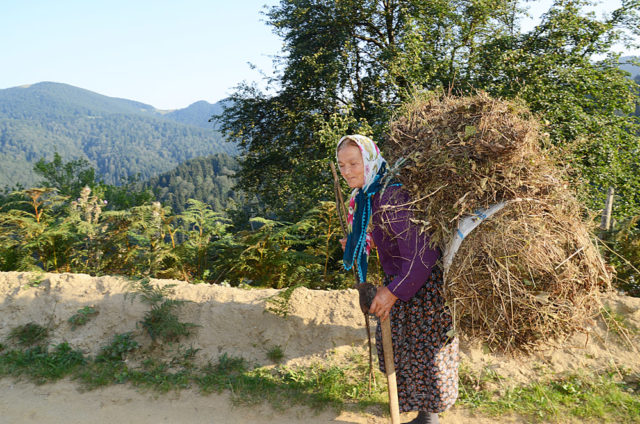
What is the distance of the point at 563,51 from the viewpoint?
900 cm

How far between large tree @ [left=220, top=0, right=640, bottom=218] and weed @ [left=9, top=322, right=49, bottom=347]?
15.7 ft

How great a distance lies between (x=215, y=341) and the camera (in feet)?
13.2

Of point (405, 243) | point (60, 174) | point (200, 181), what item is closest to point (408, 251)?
point (405, 243)

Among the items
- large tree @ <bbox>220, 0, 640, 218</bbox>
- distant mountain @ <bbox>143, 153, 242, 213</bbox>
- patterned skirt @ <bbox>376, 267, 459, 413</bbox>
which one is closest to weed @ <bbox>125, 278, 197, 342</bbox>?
patterned skirt @ <bbox>376, 267, 459, 413</bbox>

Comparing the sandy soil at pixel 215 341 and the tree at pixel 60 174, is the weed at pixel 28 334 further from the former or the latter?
the tree at pixel 60 174

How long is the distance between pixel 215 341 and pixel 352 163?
2.62 metres

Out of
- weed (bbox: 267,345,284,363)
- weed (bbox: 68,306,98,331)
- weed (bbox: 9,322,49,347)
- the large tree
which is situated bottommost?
weed (bbox: 267,345,284,363)

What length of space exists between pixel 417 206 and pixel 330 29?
33.7ft

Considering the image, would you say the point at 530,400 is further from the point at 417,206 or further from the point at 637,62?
the point at 637,62

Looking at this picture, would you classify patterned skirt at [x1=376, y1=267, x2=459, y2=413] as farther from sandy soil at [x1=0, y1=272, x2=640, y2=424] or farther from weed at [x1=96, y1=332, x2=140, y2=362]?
weed at [x1=96, y1=332, x2=140, y2=362]

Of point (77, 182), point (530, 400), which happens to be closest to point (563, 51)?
point (530, 400)

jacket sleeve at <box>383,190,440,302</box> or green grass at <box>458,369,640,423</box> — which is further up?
jacket sleeve at <box>383,190,440,302</box>

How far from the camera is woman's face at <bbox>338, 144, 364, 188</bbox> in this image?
2.45 meters

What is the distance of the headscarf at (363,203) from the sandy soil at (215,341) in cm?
113
